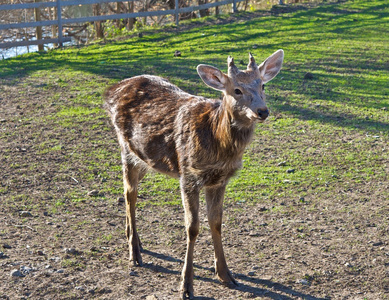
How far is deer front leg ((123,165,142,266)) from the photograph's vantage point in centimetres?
552

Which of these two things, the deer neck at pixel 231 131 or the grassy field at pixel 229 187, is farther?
the grassy field at pixel 229 187

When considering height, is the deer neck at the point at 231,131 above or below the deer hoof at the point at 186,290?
above

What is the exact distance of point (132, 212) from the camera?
5.77 m

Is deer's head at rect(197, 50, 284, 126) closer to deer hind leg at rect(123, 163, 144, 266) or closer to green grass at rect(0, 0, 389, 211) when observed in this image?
deer hind leg at rect(123, 163, 144, 266)

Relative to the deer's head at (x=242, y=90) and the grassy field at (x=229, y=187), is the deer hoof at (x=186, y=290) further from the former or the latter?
the deer's head at (x=242, y=90)

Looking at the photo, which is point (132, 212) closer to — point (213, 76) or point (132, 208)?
point (132, 208)

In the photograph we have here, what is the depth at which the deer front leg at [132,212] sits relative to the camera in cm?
552

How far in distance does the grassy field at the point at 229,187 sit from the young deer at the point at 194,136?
44cm

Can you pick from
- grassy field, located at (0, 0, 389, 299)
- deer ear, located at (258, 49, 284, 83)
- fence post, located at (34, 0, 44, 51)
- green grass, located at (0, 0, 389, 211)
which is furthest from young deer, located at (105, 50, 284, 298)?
fence post, located at (34, 0, 44, 51)

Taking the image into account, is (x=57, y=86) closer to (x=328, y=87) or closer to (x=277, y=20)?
(x=328, y=87)

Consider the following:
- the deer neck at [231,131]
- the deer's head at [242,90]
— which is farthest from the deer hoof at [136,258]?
the deer's head at [242,90]

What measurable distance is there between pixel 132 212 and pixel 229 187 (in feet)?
6.04

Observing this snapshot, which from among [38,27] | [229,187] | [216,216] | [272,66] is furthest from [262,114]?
[38,27]

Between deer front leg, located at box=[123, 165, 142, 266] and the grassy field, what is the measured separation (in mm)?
152
